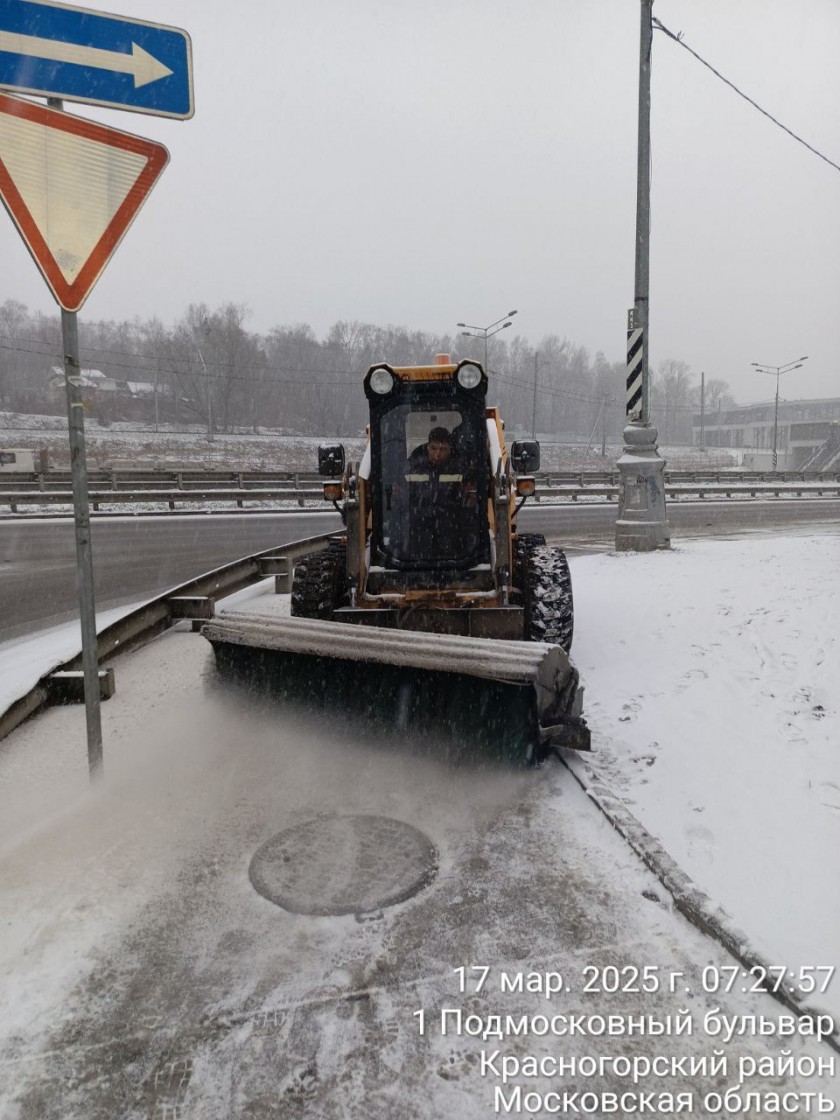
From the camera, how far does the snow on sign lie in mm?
3182

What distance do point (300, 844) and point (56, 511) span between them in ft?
68.8

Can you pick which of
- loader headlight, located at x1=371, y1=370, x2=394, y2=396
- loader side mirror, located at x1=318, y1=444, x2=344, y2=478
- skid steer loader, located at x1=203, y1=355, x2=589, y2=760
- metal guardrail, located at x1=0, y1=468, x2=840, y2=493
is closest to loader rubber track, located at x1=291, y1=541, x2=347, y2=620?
skid steer loader, located at x1=203, y1=355, x2=589, y2=760

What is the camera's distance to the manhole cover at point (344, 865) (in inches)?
119

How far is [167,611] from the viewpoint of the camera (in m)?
7.72

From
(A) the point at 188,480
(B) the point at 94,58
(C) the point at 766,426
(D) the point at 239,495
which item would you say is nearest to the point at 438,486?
(B) the point at 94,58

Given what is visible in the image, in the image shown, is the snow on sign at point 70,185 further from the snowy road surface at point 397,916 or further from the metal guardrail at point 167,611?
the metal guardrail at point 167,611

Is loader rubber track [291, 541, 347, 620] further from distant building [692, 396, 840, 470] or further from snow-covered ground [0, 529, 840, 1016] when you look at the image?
distant building [692, 396, 840, 470]

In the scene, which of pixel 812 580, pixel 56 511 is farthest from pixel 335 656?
pixel 56 511

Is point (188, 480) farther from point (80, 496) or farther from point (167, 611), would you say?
point (80, 496)

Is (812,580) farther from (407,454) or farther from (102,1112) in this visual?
(102,1112)

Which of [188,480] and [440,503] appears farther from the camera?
[188,480]

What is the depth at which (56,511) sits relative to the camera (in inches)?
854

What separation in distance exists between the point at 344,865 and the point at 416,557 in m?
2.88

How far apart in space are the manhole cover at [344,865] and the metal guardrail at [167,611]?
2391 mm
